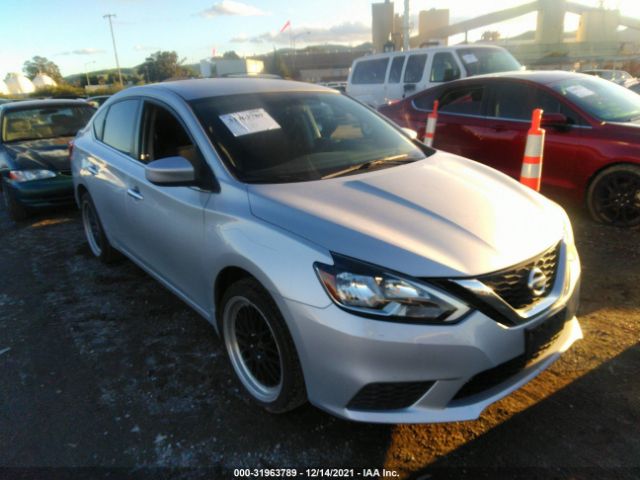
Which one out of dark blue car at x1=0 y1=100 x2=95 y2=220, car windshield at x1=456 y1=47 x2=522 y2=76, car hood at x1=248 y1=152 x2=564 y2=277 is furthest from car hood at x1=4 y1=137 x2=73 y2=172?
car windshield at x1=456 y1=47 x2=522 y2=76

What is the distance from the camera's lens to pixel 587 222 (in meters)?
5.06

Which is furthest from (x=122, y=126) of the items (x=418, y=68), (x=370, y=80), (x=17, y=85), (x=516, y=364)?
(x=17, y=85)

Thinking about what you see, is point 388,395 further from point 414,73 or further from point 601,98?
point 414,73

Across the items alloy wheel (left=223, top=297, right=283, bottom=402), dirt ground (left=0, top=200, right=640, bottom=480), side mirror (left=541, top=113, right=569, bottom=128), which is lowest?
dirt ground (left=0, top=200, right=640, bottom=480)

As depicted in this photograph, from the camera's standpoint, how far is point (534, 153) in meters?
4.30

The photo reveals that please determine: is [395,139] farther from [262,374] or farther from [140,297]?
[140,297]

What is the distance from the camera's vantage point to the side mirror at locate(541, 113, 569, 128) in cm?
505

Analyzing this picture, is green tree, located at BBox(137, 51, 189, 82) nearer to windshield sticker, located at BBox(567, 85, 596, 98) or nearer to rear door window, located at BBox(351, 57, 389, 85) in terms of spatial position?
rear door window, located at BBox(351, 57, 389, 85)

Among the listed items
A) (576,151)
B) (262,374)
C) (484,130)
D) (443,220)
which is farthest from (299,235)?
(484,130)

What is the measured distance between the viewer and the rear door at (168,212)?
8.97ft

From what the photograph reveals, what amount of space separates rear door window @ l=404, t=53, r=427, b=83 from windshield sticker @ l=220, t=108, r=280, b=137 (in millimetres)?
8363

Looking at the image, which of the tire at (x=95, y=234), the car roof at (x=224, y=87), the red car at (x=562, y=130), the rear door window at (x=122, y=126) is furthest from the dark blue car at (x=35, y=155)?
the red car at (x=562, y=130)

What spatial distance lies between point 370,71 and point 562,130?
24.9 ft

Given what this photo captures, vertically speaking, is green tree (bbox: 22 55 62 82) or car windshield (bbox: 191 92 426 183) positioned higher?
green tree (bbox: 22 55 62 82)
